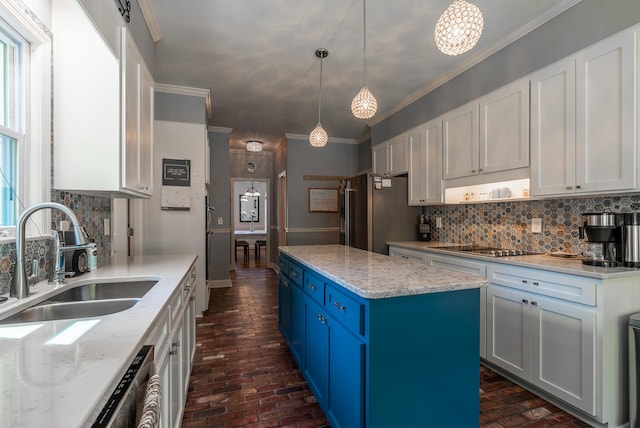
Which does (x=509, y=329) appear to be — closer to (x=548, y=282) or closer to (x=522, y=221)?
(x=548, y=282)

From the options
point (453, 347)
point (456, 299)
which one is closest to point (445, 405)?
point (453, 347)

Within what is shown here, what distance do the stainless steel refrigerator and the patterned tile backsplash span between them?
8.99 feet

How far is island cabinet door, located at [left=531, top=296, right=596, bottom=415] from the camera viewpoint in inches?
71.5

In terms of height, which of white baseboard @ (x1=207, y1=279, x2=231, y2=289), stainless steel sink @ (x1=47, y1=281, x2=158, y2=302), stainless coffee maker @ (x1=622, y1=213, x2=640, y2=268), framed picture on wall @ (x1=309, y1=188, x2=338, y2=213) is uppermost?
framed picture on wall @ (x1=309, y1=188, x2=338, y2=213)

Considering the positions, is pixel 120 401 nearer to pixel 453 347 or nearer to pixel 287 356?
pixel 453 347

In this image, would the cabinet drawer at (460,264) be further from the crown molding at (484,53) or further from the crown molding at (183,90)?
the crown molding at (183,90)

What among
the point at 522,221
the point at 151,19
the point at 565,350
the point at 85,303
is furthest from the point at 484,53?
the point at 85,303

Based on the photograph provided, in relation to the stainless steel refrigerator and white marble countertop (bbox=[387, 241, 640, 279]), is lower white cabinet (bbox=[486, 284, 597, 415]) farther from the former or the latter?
the stainless steel refrigerator

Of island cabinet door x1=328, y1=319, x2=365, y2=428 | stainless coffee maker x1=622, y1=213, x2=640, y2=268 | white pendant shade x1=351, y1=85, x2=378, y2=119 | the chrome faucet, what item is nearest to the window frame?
the chrome faucet

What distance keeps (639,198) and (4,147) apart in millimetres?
3627

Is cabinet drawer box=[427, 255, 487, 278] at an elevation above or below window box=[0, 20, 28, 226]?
below

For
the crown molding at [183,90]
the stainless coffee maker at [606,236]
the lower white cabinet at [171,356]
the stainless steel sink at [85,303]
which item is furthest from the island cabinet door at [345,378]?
the crown molding at [183,90]

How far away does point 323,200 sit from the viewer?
6078 millimetres

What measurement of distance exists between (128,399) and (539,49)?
326cm
